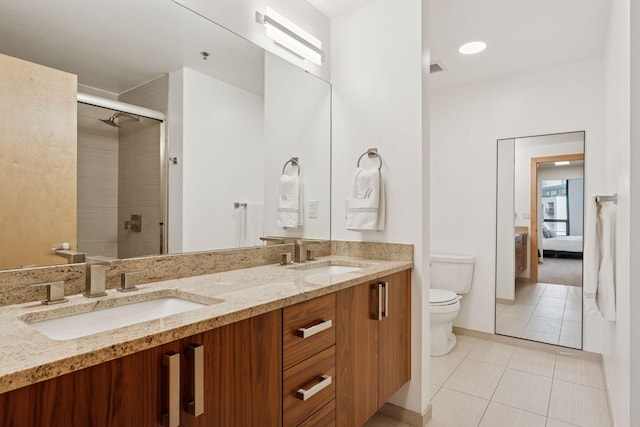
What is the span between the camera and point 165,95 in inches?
57.4

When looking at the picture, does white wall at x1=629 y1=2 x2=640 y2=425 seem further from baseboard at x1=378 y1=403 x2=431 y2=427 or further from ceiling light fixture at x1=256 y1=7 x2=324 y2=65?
ceiling light fixture at x1=256 y1=7 x2=324 y2=65

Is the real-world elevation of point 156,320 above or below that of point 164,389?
above

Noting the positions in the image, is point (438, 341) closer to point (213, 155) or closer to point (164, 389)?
point (213, 155)

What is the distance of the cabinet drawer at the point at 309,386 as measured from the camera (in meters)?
1.16

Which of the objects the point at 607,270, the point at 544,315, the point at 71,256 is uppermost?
the point at 71,256

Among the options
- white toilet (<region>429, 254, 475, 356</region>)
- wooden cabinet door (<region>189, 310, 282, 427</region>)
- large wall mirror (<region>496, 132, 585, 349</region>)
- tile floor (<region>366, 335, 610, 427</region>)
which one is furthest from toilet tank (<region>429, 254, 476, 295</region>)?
wooden cabinet door (<region>189, 310, 282, 427</region>)

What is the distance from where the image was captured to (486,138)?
123 inches

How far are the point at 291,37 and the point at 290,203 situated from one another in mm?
943

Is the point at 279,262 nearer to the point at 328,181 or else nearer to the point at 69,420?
the point at 328,181

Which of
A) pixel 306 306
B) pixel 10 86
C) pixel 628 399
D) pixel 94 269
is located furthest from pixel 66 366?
pixel 628 399

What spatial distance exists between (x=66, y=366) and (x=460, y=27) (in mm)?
2652

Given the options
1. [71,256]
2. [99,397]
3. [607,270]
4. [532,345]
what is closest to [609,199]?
[607,270]

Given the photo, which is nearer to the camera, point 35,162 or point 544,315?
point 35,162

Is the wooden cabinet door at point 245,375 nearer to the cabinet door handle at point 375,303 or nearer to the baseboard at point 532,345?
the cabinet door handle at point 375,303
